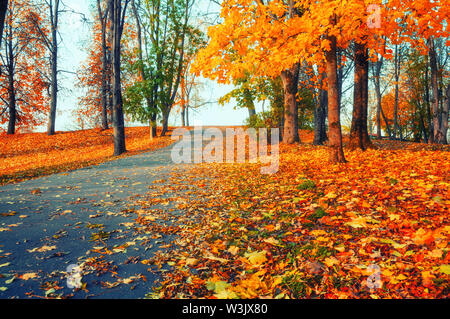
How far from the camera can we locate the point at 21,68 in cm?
2178

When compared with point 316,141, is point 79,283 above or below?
below

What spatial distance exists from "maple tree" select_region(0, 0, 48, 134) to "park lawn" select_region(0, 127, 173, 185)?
2.24 meters

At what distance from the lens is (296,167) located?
7613 millimetres

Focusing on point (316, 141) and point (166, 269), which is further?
point (316, 141)

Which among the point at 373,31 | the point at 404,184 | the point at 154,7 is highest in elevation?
the point at 154,7

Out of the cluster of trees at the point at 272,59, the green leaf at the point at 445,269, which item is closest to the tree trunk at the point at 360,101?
the cluster of trees at the point at 272,59

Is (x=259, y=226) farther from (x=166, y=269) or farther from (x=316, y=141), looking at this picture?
(x=316, y=141)

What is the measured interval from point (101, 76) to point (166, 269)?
23.8m

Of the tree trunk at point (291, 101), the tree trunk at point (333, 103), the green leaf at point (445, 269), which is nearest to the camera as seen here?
the green leaf at point (445, 269)

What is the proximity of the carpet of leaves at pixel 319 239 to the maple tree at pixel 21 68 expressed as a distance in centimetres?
2080

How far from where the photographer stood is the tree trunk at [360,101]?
970 centimetres

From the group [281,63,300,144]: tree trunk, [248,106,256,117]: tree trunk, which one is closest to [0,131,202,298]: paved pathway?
[281,63,300,144]: tree trunk

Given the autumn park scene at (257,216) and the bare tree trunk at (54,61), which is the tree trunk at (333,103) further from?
the bare tree trunk at (54,61)
